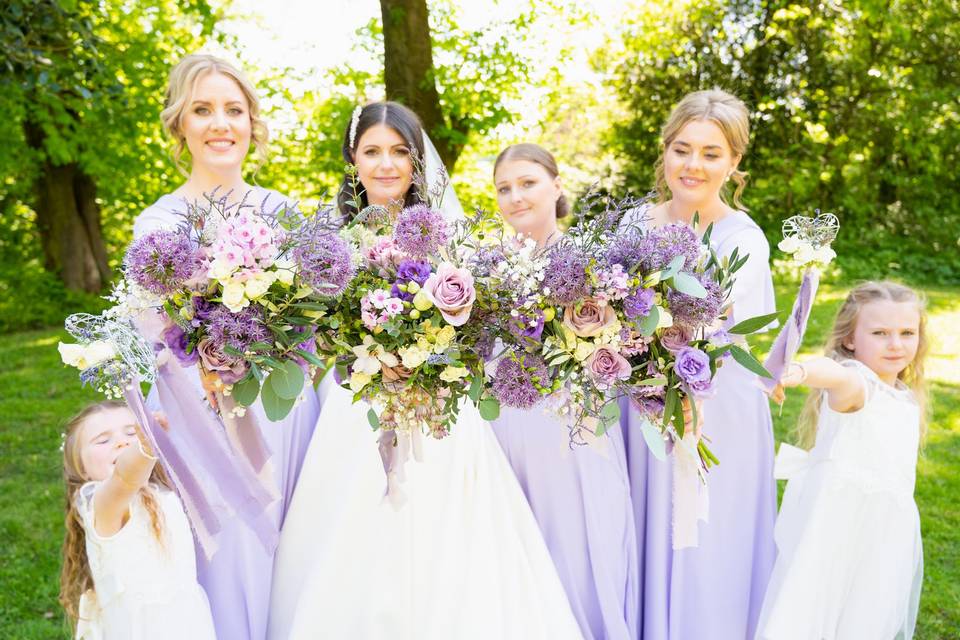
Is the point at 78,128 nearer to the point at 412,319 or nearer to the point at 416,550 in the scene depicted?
the point at 416,550

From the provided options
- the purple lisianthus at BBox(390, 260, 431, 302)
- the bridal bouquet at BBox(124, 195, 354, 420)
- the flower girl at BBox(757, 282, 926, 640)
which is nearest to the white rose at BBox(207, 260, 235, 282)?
the bridal bouquet at BBox(124, 195, 354, 420)

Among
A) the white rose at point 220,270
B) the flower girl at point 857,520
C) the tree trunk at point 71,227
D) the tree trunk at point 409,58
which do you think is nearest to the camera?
the white rose at point 220,270

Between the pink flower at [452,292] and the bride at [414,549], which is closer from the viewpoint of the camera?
the pink flower at [452,292]

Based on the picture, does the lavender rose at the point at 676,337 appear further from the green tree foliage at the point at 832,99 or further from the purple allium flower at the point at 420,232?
the green tree foliage at the point at 832,99

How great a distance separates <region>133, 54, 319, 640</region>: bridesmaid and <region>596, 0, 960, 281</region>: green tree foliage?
1149cm

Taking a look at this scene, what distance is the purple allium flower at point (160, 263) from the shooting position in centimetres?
218

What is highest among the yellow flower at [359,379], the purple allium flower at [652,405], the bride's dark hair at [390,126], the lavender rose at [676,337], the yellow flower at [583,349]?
the bride's dark hair at [390,126]

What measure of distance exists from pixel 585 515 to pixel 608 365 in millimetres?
1094

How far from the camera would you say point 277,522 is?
3.25 meters

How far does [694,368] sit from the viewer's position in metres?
2.37

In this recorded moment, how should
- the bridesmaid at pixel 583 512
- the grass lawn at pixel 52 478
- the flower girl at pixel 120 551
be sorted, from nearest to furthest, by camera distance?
1. the flower girl at pixel 120 551
2. the bridesmaid at pixel 583 512
3. the grass lawn at pixel 52 478

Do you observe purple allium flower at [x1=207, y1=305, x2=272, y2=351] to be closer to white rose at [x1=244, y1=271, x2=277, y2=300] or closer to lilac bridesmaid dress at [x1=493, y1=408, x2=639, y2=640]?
white rose at [x1=244, y1=271, x2=277, y2=300]

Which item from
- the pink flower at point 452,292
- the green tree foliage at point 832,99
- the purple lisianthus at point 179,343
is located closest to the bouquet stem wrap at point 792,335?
the pink flower at point 452,292

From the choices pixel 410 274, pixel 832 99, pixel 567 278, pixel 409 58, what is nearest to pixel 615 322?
pixel 567 278
